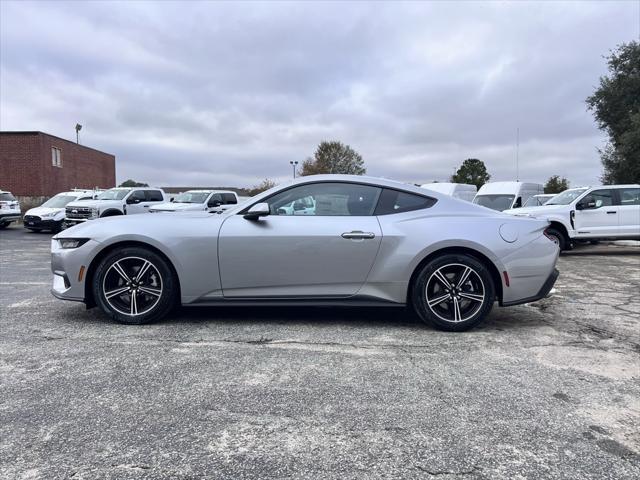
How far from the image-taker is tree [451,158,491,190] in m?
75.2

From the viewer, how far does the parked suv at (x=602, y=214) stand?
12711 millimetres

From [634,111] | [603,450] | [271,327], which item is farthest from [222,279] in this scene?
[634,111]

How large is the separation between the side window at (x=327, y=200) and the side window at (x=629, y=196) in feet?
35.0

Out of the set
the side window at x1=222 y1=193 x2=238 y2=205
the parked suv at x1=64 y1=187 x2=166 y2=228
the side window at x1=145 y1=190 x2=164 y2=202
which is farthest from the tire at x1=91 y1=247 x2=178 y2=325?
the side window at x1=145 y1=190 x2=164 y2=202

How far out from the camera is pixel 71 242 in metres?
4.76

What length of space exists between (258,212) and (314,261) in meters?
0.69

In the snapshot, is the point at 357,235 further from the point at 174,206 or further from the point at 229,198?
the point at 229,198

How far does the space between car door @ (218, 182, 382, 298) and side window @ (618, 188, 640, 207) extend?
10.9 meters

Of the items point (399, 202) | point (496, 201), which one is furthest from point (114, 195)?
point (399, 202)

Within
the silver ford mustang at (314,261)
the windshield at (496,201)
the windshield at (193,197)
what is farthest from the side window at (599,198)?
the windshield at (193,197)

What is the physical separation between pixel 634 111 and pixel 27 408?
3106cm

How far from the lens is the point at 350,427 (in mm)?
2699

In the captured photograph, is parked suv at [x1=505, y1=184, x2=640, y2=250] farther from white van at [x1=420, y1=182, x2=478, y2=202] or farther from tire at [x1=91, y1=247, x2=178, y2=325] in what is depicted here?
tire at [x1=91, y1=247, x2=178, y2=325]

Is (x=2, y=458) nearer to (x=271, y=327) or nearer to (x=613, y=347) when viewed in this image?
(x=271, y=327)
